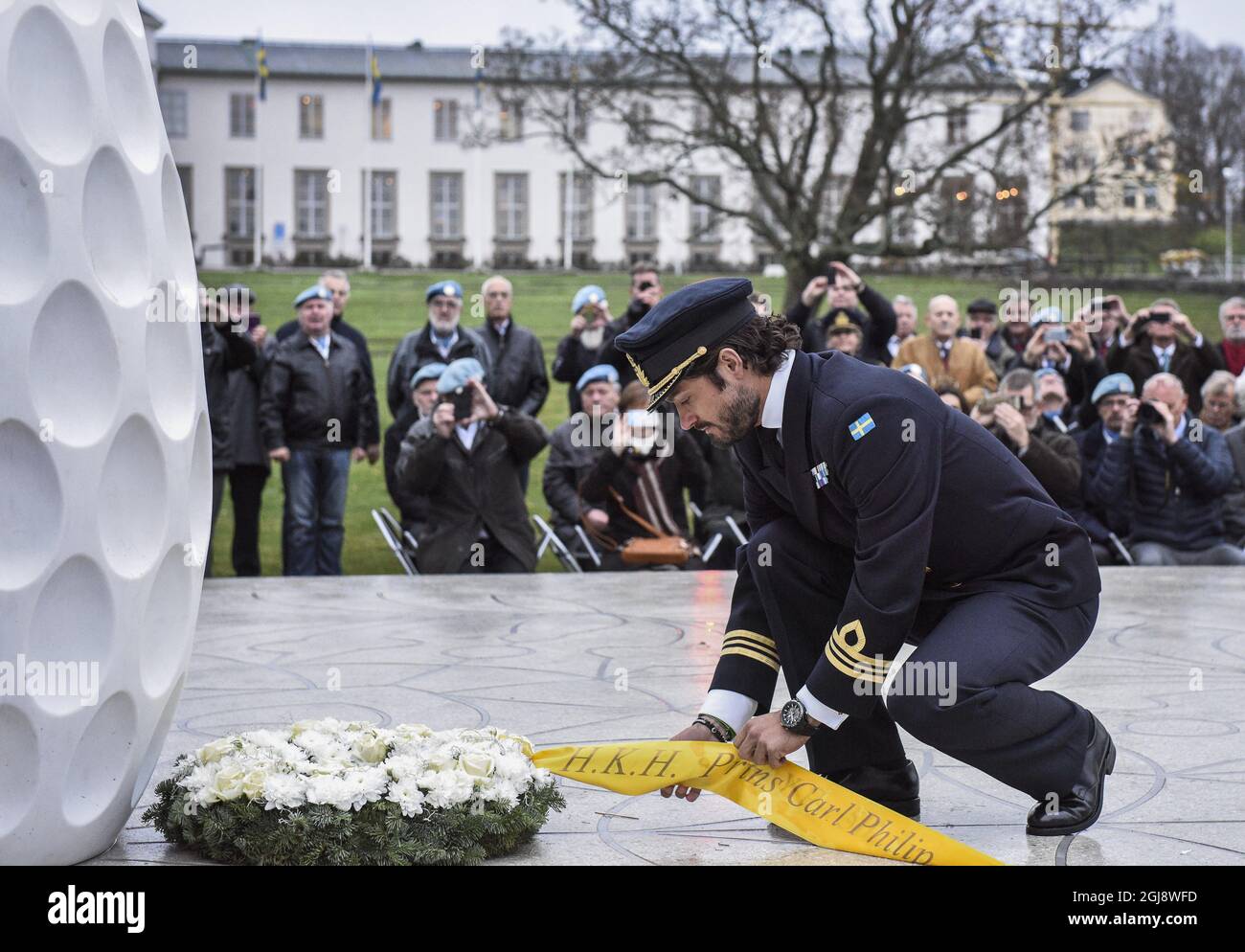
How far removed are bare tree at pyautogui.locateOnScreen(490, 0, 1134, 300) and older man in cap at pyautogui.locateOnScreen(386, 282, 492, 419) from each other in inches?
293

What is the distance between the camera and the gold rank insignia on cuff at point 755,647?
4.68 metres

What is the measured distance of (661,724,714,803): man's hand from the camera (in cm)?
441

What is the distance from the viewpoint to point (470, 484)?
425 inches

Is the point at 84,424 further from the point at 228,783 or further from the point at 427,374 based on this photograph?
the point at 427,374

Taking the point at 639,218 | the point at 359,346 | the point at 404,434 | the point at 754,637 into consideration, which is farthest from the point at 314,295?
the point at 639,218

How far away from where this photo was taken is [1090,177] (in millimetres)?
20094

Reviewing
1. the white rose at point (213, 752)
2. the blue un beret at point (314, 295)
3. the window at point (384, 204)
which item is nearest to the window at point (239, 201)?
the window at point (384, 204)

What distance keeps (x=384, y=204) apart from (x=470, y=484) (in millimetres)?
62059

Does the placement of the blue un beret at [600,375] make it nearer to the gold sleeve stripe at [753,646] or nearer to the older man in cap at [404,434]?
the older man in cap at [404,434]

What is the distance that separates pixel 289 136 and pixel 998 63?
5313 centimetres

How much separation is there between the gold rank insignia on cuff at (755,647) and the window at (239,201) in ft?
219

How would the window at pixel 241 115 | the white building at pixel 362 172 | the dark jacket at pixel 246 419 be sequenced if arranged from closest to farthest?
the dark jacket at pixel 246 419, the white building at pixel 362 172, the window at pixel 241 115

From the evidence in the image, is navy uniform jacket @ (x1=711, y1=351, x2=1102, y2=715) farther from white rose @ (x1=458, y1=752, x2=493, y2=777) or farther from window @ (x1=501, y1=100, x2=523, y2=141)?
window @ (x1=501, y1=100, x2=523, y2=141)
